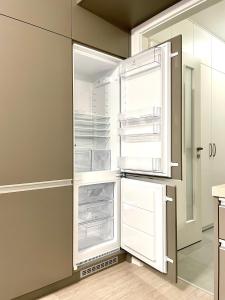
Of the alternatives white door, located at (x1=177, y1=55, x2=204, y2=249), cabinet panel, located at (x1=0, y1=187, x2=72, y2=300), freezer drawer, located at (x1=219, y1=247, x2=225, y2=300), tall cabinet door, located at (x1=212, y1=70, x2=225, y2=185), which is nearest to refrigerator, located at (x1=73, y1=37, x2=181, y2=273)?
cabinet panel, located at (x1=0, y1=187, x2=72, y2=300)

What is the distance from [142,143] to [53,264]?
3.84 feet

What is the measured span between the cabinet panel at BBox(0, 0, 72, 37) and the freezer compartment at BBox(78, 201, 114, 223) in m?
1.54

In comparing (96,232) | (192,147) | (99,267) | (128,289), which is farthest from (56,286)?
(192,147)

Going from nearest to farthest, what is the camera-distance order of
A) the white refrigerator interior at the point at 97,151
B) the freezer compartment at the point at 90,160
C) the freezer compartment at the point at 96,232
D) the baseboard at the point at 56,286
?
the baseboard at the point at 56,286 < the white refrigerator interior at the point at 97,151 < the freezer compartment at the point at 96,232 < the freezer compartment at the point at 90,160

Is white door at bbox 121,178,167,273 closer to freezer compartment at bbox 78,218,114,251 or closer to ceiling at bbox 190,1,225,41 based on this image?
freezer compartment at bbox 78,218,114,251

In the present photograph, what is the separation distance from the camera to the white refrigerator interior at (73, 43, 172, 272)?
1.79 metres

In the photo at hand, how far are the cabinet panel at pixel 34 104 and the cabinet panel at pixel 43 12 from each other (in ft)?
0.17

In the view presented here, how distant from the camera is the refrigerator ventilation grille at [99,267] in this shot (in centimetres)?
195

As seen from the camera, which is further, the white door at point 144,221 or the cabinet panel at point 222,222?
the white door at point 144,221

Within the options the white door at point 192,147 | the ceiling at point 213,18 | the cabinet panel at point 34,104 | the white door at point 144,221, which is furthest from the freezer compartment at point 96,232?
the ceiling at point 213,18

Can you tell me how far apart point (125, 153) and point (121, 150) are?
7 cm

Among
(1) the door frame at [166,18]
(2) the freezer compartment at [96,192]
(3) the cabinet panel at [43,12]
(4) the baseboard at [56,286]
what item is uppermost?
(1) the door frame at [166,18]

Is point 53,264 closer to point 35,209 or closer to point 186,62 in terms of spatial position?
point 35,209

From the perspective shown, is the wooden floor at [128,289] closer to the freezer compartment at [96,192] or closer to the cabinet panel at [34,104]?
the freezer compartment at [96,192]
